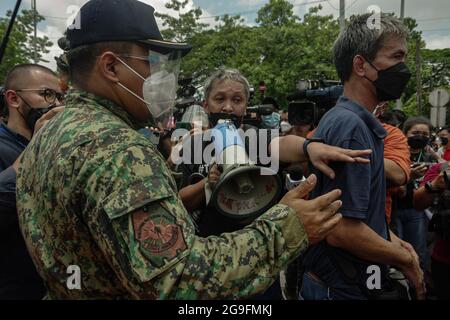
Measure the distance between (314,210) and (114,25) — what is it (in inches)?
36.4

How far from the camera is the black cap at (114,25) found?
1350 mm

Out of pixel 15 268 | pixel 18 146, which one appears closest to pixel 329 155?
pixel 15 268

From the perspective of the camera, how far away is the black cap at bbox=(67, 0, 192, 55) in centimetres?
135

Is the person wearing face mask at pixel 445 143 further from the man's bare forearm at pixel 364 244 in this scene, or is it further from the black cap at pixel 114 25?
the black cap at pixel 114 25

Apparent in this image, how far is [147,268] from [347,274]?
1.09 metres

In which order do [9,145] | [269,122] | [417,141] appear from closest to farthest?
[9,145] < [269,122] < [417,141]

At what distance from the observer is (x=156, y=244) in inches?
40.6

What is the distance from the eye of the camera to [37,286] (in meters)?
2.04

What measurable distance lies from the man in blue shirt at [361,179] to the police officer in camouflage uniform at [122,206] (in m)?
0.41

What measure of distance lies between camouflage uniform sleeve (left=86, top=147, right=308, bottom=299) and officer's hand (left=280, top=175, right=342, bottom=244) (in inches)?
7.6

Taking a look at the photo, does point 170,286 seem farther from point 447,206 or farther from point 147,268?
point 447,206

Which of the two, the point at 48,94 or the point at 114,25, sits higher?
the point at 114,25

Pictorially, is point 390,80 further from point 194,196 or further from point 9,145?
point 9,145

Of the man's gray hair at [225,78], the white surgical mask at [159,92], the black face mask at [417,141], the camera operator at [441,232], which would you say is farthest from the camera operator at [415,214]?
the white surgical mask at [159,92]
